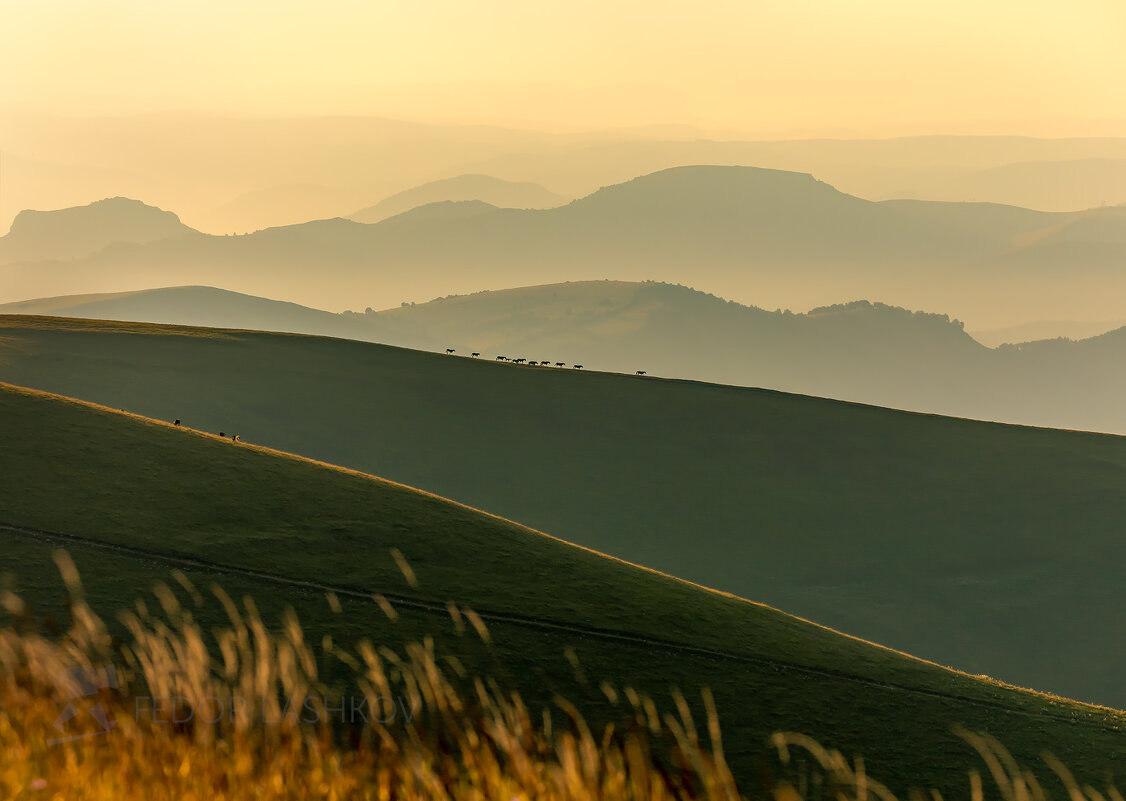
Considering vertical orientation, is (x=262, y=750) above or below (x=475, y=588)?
below

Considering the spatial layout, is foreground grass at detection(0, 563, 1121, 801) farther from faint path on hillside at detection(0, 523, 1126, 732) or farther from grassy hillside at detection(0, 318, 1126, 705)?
grassy hillside at detection(0, 318, 1126, 705)

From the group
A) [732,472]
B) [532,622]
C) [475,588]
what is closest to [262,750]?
[532,622]

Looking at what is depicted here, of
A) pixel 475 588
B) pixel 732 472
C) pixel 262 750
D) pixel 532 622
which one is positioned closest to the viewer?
pixel 262 750

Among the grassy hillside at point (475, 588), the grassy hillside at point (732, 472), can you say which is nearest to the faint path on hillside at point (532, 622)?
the grassy hillside at point (475, 588)

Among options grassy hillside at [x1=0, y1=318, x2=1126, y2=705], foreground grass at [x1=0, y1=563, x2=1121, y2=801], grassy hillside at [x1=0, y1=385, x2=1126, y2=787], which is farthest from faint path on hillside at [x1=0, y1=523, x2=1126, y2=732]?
grassy hillside at [x1=0, y1=318, x2=1126, y2=705]

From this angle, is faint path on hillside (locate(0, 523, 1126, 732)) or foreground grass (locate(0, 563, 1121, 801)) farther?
faint path on hillside (locate(0, 523, 1126, 732))

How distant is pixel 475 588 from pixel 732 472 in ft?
155

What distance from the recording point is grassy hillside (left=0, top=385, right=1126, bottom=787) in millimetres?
13891

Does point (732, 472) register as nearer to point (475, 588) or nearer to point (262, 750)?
point (475, 588)

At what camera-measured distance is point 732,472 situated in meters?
63.2

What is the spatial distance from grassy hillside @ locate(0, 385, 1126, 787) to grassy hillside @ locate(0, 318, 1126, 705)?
30.7m

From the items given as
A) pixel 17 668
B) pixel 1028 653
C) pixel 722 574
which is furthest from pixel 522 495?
pixel 17 668

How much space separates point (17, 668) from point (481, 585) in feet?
31.2

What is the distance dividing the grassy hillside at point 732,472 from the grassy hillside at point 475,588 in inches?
1210
